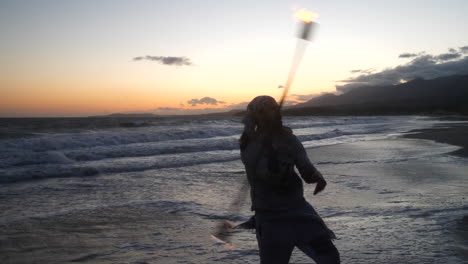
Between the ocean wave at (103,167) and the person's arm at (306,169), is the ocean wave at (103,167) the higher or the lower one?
the lower one

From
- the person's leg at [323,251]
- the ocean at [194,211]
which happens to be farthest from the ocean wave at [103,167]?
the person's leg at [323,251]

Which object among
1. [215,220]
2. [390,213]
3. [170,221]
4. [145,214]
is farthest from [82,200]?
[390,213]

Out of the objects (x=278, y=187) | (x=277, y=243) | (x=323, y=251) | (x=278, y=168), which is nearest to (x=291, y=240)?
(x=277, y=243)

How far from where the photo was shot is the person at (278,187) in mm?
2822

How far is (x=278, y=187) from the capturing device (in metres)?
2.89

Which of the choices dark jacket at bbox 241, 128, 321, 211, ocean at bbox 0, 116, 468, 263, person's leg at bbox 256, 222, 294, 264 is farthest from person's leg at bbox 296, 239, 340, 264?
ocean at bbox 0, 116, 468, 263

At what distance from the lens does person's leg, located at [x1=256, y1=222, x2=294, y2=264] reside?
9.81 ft

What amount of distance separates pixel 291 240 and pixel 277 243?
0.33 ft

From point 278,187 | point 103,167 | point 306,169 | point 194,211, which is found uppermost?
point 306,169

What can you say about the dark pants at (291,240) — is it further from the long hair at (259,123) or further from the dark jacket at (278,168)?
the long hair at (259,123)

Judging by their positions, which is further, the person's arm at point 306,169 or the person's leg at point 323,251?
the person's leg at point 323,251

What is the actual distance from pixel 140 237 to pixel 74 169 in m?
7.81

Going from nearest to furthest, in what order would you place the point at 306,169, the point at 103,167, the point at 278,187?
the point at 306,169 < the point at 278,187 < the point at 103,167

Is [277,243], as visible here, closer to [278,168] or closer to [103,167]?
[278,168]
